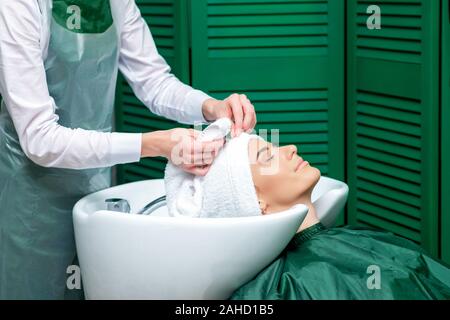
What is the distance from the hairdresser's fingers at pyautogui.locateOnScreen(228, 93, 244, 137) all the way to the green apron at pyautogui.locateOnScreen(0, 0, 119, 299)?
0.31 meters

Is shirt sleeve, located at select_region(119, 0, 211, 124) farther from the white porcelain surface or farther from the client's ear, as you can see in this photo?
the white porcelain surface

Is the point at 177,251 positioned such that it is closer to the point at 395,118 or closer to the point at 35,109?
the point at 35,109

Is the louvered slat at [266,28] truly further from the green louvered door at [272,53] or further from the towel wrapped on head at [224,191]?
the towel wrapped on head at [224,191]

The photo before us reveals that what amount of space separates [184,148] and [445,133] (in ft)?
3.29

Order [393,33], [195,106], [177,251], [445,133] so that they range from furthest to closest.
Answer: [393,33]
[445,133]
[195,106]
[177,251]

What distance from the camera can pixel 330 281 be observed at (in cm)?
197

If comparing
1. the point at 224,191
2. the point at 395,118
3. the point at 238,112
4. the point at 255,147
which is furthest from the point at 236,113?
the point at 395,118

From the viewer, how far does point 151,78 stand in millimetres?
2457

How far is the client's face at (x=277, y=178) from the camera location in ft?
6.98

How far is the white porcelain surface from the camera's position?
1917 mm

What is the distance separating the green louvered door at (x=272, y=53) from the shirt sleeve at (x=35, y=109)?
111cm

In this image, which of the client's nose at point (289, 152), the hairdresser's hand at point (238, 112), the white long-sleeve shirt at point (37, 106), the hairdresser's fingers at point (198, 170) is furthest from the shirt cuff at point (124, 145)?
the client's nose at point (289, 152)

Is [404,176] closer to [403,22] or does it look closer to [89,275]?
[403,22]
